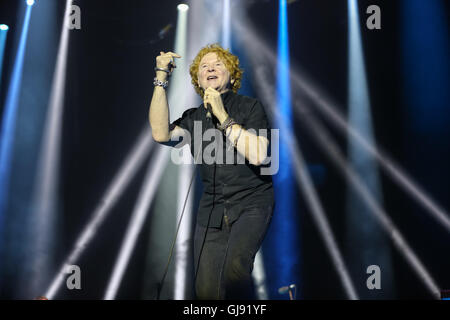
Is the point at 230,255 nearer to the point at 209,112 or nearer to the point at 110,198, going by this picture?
the point at 209,112

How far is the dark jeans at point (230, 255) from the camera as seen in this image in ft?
5.69

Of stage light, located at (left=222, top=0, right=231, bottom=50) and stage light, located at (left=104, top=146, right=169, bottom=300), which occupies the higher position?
stage light, located at (left=222, top=0, right=231, bottom=50)

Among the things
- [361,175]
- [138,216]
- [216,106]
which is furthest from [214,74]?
[361,175]

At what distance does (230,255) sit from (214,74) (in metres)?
0.96

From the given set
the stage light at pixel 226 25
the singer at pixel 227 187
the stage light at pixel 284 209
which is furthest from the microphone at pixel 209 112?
the stage light at pixel 226 25

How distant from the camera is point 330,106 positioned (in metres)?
4.45

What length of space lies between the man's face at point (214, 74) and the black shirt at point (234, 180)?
125mm

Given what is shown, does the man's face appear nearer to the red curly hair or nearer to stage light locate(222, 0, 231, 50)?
the red curly hair

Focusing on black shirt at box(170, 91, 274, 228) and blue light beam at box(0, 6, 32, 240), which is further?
blue light beam at box(0, 6, 32, 240)

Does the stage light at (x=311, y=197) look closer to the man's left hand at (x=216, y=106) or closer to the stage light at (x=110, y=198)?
the stage light at (x=110, y=198)

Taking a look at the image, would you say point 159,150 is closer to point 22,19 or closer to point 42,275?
point 42,275

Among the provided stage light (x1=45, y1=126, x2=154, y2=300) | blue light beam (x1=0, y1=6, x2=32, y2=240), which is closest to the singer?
stage light (x1=45, y1=126, x2=154, y2=300)

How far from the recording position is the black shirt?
1.95m
